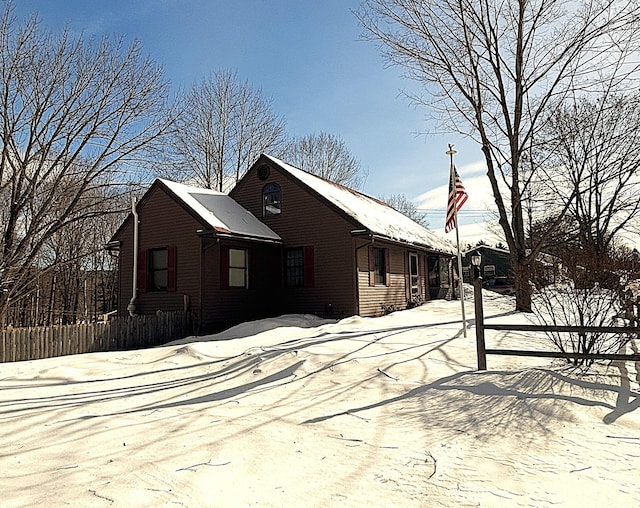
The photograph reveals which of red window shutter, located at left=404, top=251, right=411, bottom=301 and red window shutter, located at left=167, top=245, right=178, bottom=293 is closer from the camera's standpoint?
red window shutter, located at left=167, top=245, right=178, bottom=293

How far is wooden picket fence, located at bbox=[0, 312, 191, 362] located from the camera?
33.1ft

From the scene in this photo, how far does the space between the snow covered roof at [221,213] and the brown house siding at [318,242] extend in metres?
0.74

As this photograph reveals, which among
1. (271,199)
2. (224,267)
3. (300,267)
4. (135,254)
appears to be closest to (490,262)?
(300,267)

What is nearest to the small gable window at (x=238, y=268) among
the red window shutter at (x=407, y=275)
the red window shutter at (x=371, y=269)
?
the red window shutter at (x=371, y=269)

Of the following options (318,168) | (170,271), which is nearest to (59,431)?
(170,271)

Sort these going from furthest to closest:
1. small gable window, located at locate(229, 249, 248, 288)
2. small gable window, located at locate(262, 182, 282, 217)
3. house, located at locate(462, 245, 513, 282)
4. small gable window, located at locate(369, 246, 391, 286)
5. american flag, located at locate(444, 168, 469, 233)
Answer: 1. house, located at locate(462, 245, 513, 282)
2. small gable window, located at locate(262, 182, 282, 217)
3. small gable window, located at locate(369, 246, 391, 286)
4. small gable window, located at locate(229, 249, 248, 288)
5. american flag, located at locate(444, 168, 469, 233)

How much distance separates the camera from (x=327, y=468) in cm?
389

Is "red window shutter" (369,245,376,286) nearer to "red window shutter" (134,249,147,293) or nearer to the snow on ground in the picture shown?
the snow on ground

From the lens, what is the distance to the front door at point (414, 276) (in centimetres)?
2033

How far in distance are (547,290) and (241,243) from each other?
1050 cm

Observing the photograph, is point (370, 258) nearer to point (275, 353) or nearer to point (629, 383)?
point (275, 353)

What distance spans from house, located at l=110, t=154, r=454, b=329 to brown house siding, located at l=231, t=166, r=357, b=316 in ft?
0.12

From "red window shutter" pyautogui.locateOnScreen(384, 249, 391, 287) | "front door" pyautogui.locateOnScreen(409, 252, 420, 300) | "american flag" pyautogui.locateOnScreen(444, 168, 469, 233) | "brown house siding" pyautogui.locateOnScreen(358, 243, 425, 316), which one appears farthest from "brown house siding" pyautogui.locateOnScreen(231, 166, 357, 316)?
"front door" pyautogui.locateOnScreen(409, 252, 420, 300)

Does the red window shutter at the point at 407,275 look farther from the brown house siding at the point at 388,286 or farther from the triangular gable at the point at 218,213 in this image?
the triangular gable at the point at 218,213
